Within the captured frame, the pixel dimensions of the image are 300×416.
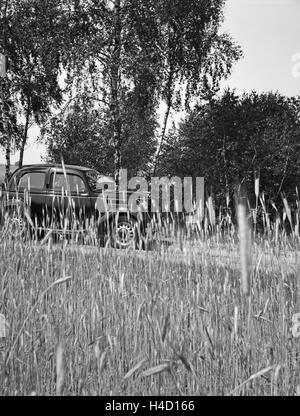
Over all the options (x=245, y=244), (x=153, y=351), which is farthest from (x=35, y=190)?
(x=245, y=244)

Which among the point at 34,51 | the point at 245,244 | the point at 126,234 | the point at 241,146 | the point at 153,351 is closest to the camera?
the point at 245,244

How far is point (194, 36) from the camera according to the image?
17.1 metres

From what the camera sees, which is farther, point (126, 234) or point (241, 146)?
point (241, 146)

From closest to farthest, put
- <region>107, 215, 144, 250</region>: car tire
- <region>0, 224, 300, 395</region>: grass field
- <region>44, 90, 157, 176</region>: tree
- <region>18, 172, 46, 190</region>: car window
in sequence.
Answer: <region>0, 224, 300, 395</region>: grass field
<region>107, 215, 144, 250</region>: car tire
<region>18, 172, 46, 190</region>: car window
<region>44, 90, 157, 176</region>: tree

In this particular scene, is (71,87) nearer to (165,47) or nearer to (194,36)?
(165,47)

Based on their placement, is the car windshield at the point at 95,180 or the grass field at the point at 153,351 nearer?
the grass field at the point at 153,351

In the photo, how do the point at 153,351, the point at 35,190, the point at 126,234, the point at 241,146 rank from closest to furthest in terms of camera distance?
the point at 153,351 → the point at 126,234 → the point at 35,190 → the point at 241,146

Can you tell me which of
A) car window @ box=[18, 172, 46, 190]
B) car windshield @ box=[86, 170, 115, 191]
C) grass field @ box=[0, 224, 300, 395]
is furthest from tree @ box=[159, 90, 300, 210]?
grass field @ box=[0, 224, 300, 395]

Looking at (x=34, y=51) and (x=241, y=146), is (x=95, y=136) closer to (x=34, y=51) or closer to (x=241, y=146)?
(x=34, y=51)

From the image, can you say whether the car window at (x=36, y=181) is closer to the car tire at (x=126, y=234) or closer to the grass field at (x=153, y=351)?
the car tire at (x=126, y=234)

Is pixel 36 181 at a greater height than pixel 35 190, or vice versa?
pixel 36 181

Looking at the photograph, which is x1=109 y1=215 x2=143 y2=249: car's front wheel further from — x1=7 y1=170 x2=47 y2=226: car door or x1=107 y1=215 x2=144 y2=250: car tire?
x1=7 y1=170 x2=47 y2=226: car door

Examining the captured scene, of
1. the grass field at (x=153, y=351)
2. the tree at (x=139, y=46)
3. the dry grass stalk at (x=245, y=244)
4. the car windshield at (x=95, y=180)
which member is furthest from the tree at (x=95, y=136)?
the dry grass stalk at (x=245, y=244)
